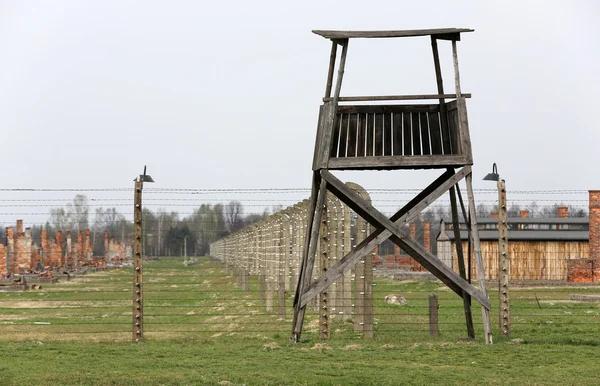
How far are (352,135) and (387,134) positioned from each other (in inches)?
20.9

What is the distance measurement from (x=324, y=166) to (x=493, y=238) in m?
37.9

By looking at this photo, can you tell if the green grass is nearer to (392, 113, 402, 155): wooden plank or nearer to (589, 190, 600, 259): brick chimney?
(392, 113, 402, 155): wooden plank

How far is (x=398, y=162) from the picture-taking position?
14.3m

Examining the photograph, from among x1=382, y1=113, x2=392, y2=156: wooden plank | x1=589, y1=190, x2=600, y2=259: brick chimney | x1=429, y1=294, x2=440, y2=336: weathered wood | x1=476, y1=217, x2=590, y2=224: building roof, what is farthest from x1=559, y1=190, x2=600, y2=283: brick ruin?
x1=382, y1=113, x2=392, y2=156: wooden plank

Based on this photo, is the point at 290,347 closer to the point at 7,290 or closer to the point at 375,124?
the point at 375,124

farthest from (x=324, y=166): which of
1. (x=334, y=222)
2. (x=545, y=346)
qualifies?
(x=334, y=222)

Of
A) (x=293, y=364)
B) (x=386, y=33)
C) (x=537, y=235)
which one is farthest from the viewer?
(x=537, y=235)

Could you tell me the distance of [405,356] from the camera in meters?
12.8

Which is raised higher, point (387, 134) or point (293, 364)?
point (387, 134)

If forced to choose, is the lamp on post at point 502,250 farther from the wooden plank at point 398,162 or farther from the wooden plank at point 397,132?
the wooden plank at point 397,132

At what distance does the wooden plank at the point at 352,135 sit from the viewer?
576 inches

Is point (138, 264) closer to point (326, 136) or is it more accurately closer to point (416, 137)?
point (326, 136)

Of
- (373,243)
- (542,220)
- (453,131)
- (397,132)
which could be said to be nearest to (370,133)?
(397,132)

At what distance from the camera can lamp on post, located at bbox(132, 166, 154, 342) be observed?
50.4 feet
